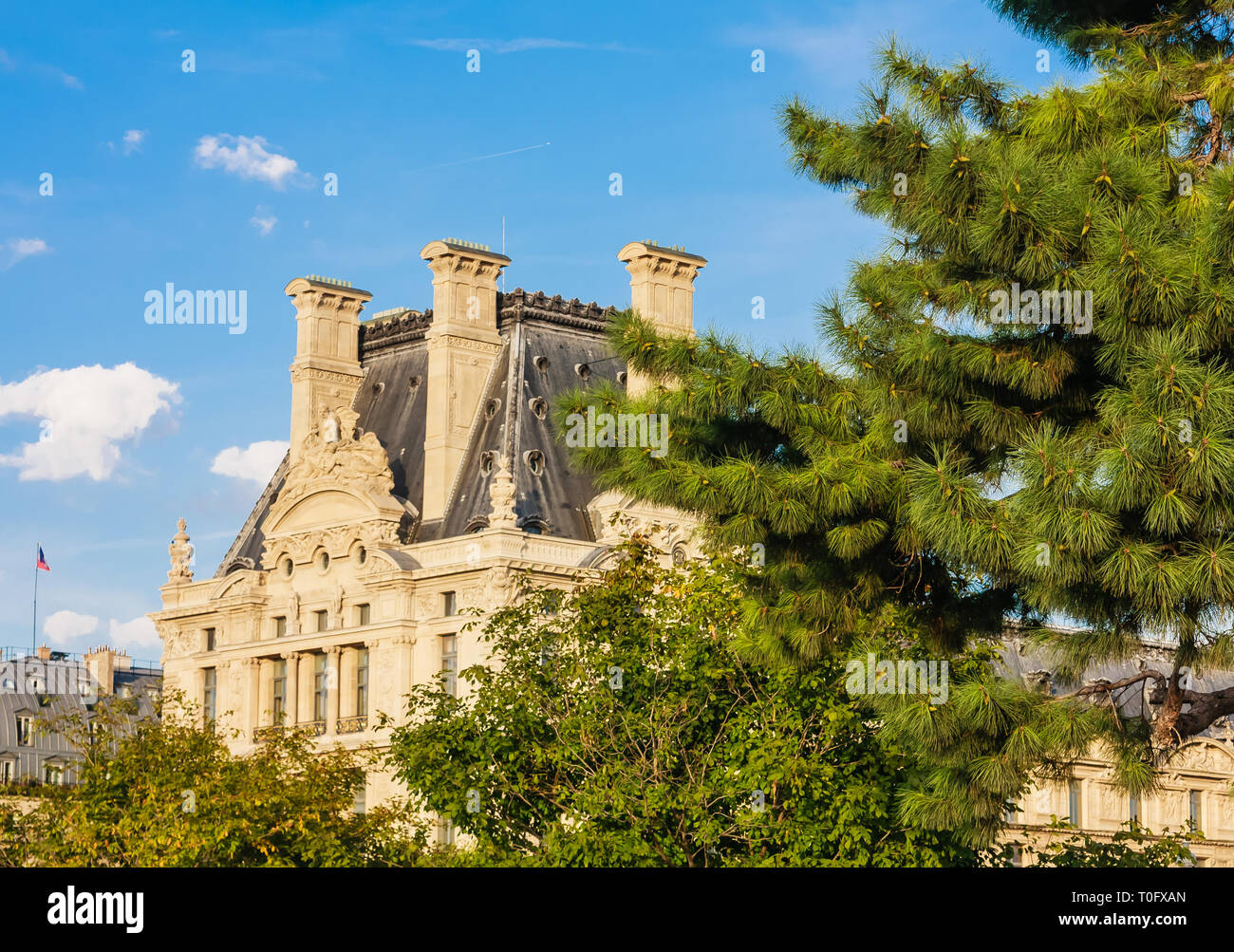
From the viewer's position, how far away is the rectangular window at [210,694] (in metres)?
66.0

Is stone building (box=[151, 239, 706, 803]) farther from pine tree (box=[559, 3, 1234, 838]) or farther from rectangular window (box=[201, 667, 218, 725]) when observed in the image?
pine tree (box=[559, 3, 1234, 838])

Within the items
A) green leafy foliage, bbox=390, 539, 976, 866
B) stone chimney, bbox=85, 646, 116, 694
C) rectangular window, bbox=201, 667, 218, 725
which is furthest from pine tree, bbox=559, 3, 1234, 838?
stone chimney, bbox=85, 646, 116, 694

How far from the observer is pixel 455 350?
64.6 metres

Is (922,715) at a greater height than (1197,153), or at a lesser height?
lesser

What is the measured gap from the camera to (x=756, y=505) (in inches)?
793

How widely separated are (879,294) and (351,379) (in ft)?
164

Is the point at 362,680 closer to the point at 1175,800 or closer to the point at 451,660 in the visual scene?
the point at 451,660

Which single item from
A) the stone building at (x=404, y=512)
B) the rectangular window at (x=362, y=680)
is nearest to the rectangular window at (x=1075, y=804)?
the stone building at (x=404, y=512)

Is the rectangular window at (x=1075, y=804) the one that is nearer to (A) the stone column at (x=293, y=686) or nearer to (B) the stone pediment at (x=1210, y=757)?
(B) the stone pediment at (x=1210, y=757)

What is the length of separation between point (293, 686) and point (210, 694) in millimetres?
4843

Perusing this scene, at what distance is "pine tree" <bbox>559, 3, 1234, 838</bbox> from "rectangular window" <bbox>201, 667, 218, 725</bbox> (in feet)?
151
